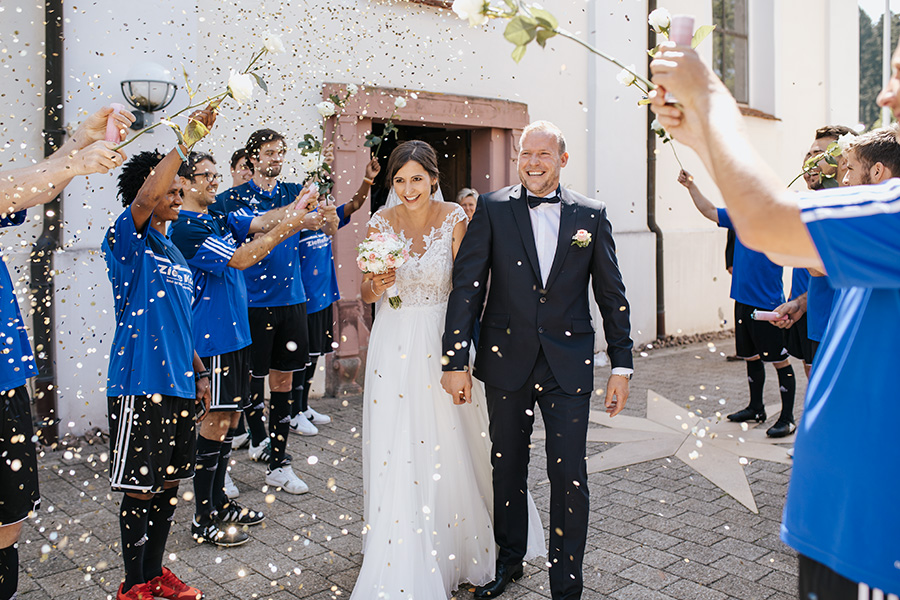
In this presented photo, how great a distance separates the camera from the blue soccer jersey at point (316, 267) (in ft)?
21.2

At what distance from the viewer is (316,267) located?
6539 mm

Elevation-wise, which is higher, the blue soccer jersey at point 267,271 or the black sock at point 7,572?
the blue soccer jersey at point 267,271

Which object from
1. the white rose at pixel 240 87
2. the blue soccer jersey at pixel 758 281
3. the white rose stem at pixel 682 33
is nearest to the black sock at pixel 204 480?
the white rose at pixel 240 87

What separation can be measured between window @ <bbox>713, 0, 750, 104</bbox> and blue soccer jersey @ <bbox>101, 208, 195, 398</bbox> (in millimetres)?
11851

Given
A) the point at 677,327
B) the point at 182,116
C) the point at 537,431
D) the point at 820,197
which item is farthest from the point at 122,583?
the point at 677,327

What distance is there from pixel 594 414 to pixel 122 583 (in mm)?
4701

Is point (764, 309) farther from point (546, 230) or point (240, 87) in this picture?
point (240, 87)

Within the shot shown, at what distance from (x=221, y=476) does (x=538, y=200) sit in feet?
8.42

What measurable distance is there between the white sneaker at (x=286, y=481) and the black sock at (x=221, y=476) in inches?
24.8

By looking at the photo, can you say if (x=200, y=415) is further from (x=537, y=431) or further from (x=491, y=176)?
(x=491, y=176)

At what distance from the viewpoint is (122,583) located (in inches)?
135

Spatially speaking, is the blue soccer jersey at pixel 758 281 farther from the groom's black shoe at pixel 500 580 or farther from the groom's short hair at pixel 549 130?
the groom's black shoe at pixel 500 580

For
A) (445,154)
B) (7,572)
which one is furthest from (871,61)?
(7,572)

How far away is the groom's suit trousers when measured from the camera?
134 inches
